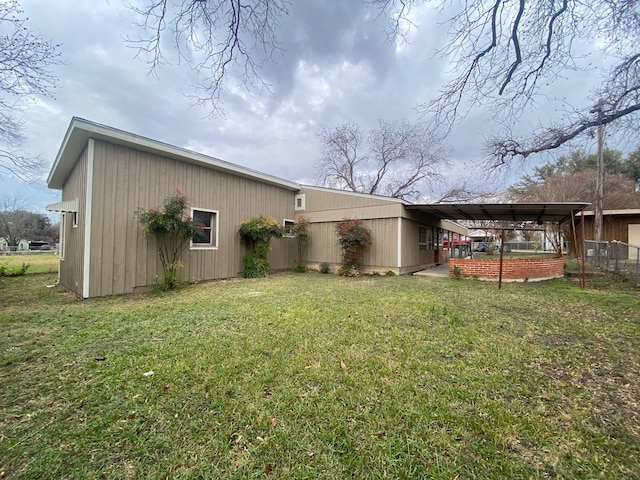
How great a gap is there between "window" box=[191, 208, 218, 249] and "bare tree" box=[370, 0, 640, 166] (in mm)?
6711

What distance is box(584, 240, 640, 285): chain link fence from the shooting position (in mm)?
7381

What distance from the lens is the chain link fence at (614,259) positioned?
7.38 meters

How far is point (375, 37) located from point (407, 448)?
4.80 metres

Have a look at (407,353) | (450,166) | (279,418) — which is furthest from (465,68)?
(450,166)

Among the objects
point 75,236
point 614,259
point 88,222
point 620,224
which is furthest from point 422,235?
point 620,224

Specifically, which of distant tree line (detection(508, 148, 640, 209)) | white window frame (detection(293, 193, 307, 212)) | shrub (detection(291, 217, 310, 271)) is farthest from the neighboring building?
white window frame (detection(293, 193, 307, 212))

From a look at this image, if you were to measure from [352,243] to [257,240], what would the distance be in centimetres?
338

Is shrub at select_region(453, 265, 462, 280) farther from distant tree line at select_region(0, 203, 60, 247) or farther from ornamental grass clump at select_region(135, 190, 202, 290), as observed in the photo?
distant tree line at select_region(0, 203, 60, 247)

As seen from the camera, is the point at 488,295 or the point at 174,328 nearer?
the point at 174,328

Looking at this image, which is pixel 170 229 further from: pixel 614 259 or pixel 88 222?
pixel 614 259

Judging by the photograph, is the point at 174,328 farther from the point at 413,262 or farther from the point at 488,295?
the point at 413,262

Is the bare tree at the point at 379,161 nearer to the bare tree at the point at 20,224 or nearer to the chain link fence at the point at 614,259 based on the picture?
the chain link fence at the point at 614,259

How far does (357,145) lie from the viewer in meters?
21.8

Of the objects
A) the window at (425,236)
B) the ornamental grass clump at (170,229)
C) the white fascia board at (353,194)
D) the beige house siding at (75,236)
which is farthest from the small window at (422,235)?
the beige house siding at (75,236)
